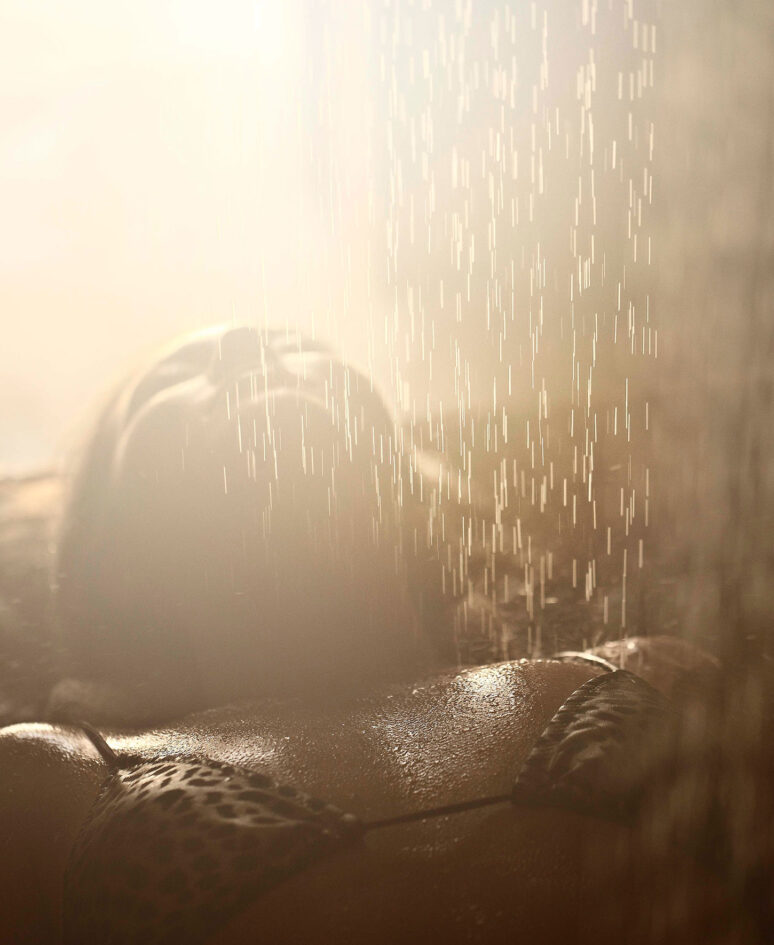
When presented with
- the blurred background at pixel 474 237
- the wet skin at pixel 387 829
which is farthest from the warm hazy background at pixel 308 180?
the wet skin at pixel 387 829

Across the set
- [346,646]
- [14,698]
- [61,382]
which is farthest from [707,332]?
[14,698]

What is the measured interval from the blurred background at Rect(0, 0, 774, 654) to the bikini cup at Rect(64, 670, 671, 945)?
0.66ft

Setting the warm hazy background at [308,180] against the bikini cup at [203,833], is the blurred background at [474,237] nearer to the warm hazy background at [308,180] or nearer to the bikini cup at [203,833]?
the warm hazy background at [308,180]

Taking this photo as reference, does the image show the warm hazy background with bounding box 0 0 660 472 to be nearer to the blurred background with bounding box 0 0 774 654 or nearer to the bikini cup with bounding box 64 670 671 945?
the blurred background with bounding box 0 0 774 654

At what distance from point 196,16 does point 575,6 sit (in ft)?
1.56

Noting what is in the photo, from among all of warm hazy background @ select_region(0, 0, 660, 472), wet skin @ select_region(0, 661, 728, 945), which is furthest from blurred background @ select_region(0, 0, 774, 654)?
wet skin @ select_region(0, 661, 728, 945)

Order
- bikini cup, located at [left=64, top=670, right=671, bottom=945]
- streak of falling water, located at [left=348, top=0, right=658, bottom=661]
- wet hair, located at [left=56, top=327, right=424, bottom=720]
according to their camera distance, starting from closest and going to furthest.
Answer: bikini cup, located at [left=64, top=670, right=671, bottom=945], wet hair, located at [left=56, top=327, right=424, bottom=720], streak of falling water, located at [left=348, top=0, right=658, bottom=661]

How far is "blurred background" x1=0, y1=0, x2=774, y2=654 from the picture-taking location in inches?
29.4

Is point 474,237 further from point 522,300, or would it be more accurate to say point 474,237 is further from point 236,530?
point 236,530

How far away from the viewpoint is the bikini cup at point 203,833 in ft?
1.96

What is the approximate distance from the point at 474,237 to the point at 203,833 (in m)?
0.67

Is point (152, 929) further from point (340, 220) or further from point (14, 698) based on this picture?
point (340, 220)

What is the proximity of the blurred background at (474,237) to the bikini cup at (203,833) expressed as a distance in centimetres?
20

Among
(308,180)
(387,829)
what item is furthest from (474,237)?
(387,829)
